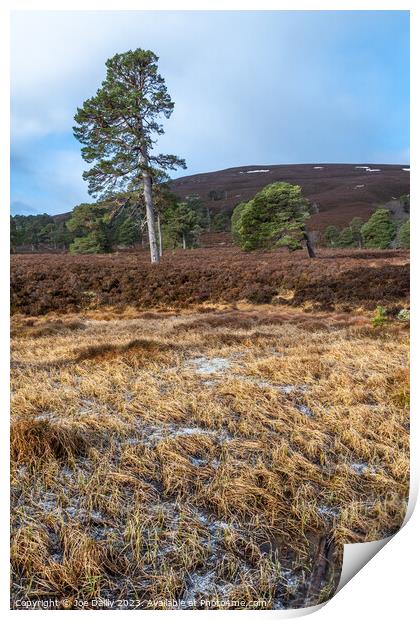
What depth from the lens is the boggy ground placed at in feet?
5.87

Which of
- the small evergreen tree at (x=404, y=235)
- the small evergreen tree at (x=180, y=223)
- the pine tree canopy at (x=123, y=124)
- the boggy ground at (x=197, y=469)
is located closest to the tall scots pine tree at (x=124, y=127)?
the pine tree canopy at (x=123, y=124)

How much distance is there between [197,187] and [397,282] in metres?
4.69

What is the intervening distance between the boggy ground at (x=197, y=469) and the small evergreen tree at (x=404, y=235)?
3.44 ft

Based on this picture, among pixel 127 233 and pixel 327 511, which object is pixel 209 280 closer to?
pixel 127 233

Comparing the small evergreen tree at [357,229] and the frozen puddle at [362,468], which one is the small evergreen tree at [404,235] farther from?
the frozen puddle at [362,468]

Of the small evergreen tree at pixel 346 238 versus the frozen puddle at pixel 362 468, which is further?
the small evergreen tree at pixel 346 238

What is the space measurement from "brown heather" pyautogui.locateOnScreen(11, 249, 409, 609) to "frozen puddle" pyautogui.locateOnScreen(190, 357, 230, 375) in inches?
1.4

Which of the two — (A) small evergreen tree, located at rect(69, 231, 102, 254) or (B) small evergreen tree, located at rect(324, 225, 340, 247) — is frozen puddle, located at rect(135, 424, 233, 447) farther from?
(B) small evergreen tree, located at rect(324, 225, 340, 247)

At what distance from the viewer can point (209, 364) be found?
4.41 m

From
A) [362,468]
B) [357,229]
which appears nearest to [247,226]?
[357,229]

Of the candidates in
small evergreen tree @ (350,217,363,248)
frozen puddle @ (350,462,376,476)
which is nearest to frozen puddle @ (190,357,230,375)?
frozen puddle @ (350,462,376,476)

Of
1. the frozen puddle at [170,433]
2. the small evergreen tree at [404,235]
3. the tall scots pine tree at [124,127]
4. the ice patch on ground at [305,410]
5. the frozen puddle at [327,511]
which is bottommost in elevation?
the frozen puddle at [327,511]

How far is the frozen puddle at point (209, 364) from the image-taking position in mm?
4179

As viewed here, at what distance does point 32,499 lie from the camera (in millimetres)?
2109
